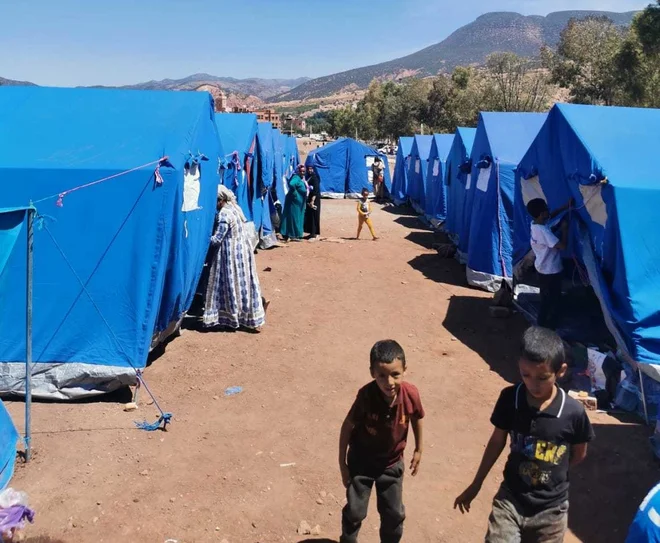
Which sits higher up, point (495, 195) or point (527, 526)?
point (495, 195)

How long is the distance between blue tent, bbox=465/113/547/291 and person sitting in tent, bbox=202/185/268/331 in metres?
3.97

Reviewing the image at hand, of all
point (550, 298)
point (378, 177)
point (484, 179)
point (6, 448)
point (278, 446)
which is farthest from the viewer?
point (378, 177)

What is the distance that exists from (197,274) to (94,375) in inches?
82.3

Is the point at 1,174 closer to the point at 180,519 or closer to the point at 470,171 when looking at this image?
the point at 180,519

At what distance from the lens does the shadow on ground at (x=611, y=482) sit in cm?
351

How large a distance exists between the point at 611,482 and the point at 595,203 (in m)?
2.70

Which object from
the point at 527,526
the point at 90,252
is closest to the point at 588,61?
the point at 90,252

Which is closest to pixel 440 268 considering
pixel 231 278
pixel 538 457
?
pixel 231 278

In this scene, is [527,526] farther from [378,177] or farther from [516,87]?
[516,87]

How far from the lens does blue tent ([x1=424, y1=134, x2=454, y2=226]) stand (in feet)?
48.3

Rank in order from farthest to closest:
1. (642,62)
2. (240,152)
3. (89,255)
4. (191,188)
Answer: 1. (642,62)
2. (240,152)
3. (191,188)
4. (89,255)

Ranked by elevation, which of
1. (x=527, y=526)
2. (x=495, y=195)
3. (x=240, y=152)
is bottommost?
(x=527, y=526)

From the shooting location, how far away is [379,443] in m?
2.80

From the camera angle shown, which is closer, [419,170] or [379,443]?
[379,443]
